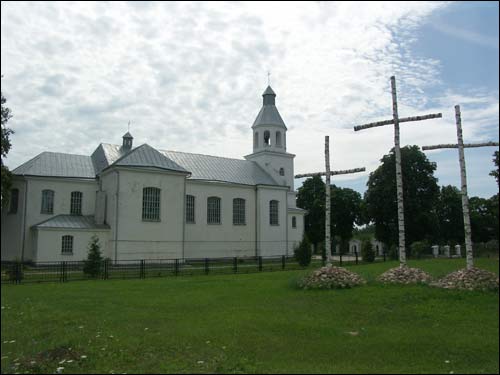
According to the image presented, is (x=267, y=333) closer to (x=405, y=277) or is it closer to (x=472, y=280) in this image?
(x=472, y=280)

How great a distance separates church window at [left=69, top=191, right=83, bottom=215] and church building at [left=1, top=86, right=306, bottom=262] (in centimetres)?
7

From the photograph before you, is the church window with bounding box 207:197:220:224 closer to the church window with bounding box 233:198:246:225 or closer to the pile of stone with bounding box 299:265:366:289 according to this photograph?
the church window with bounding box 233:198:246:225

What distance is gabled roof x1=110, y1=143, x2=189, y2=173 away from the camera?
31.4 metres

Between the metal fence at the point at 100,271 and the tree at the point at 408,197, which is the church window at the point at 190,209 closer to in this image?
the metal fence at the point at 100,271

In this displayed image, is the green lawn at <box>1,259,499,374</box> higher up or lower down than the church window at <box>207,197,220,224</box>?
lower down

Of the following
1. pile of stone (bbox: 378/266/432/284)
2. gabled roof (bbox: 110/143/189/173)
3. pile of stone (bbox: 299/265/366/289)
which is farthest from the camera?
gabled roof (bbox: 110/143/189/173)

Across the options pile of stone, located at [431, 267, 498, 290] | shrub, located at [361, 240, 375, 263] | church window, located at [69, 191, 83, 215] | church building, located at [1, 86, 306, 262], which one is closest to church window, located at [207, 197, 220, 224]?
church building, located at [1, 86, 306, 262]

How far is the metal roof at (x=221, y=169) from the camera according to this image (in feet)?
126

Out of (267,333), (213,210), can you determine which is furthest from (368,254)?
(267,333)

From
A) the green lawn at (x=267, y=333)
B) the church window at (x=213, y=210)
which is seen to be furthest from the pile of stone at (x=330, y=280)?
the church window at (x=213, y=210)

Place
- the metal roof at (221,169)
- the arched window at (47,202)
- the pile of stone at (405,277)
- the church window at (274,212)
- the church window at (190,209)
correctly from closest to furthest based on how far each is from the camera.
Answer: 1. the pile of stone at (405,277)
2. the arched window at (47,202)
3. the church window at (190,209)
4. the metal roof at (221,169)
5. the church window at (274,212)

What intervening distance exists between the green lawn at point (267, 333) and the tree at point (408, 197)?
28.1 metres

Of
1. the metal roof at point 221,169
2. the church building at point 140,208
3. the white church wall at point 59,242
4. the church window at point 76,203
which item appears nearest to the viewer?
the white church wall at point 59,242

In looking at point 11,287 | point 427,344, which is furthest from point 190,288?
point 427,344
